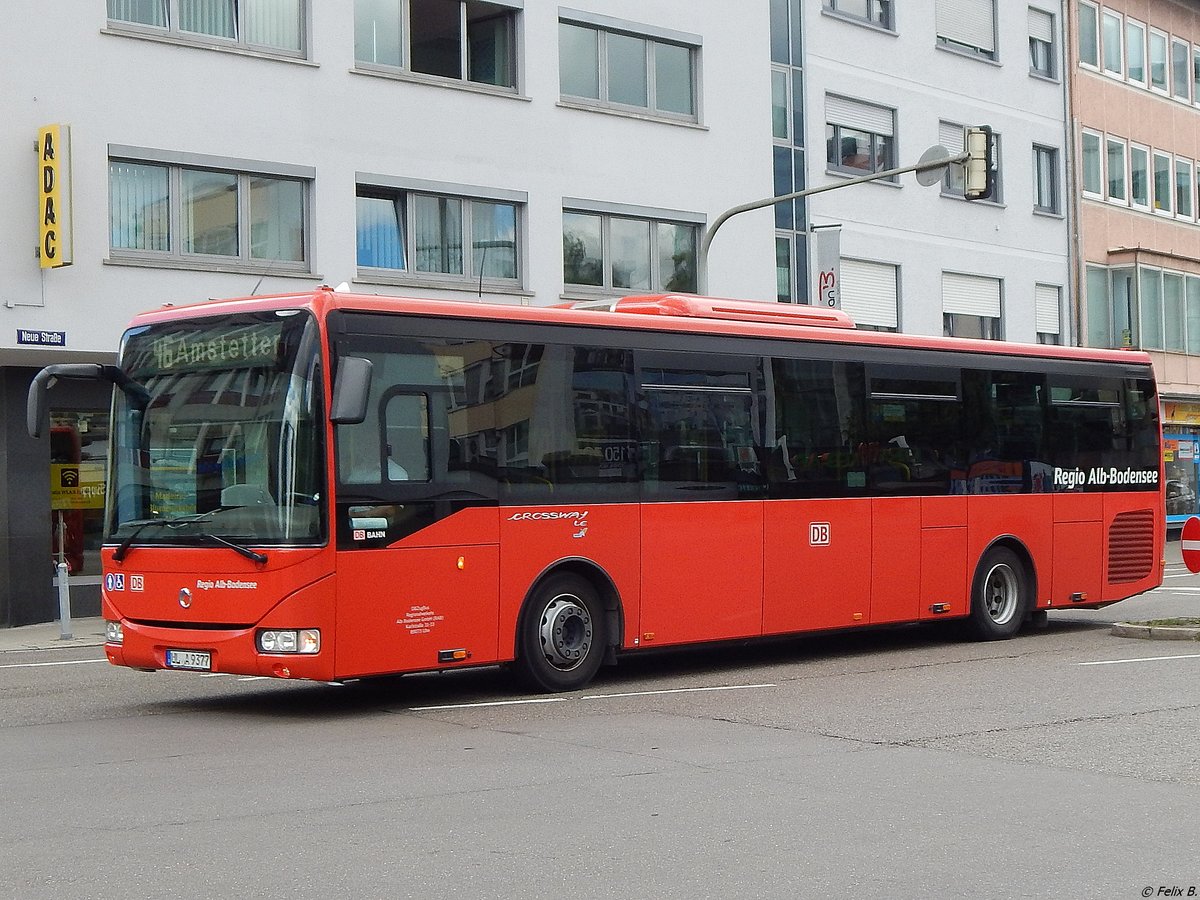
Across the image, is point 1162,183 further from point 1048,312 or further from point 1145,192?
point 1048,312

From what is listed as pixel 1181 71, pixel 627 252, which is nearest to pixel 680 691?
pixel 627 252

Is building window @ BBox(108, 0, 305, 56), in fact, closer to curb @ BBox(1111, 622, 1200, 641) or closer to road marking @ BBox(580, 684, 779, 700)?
road marking @ BBox(580, 684, 779, 700)

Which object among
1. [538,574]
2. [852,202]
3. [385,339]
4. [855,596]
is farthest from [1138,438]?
[852,202]

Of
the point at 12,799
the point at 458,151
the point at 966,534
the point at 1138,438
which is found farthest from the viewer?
the point at 458,151

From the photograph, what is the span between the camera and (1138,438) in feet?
63.6

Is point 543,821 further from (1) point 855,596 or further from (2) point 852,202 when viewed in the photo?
(2) point 852,202

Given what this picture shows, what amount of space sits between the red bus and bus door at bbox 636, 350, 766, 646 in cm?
2

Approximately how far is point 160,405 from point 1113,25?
36.4 meters

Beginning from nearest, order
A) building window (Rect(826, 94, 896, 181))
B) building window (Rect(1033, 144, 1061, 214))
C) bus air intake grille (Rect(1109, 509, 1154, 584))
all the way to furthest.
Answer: bus air intake grille (Rect(1109, 509, 1154, 584)), building window (Rect(826, 94, 896, 181)), building window (Rect(1033, 144, 1061, 214))

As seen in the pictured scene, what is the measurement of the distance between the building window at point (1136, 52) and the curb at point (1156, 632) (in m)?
29.3

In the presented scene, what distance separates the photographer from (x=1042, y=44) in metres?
40.6

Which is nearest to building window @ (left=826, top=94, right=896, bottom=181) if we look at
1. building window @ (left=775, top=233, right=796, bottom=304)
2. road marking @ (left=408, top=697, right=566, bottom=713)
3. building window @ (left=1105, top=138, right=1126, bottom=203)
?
building window @ (left=775, top=233, right=796, bottom=304)

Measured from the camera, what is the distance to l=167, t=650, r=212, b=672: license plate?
1180 centimetres

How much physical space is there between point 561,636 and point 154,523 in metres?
3.23
